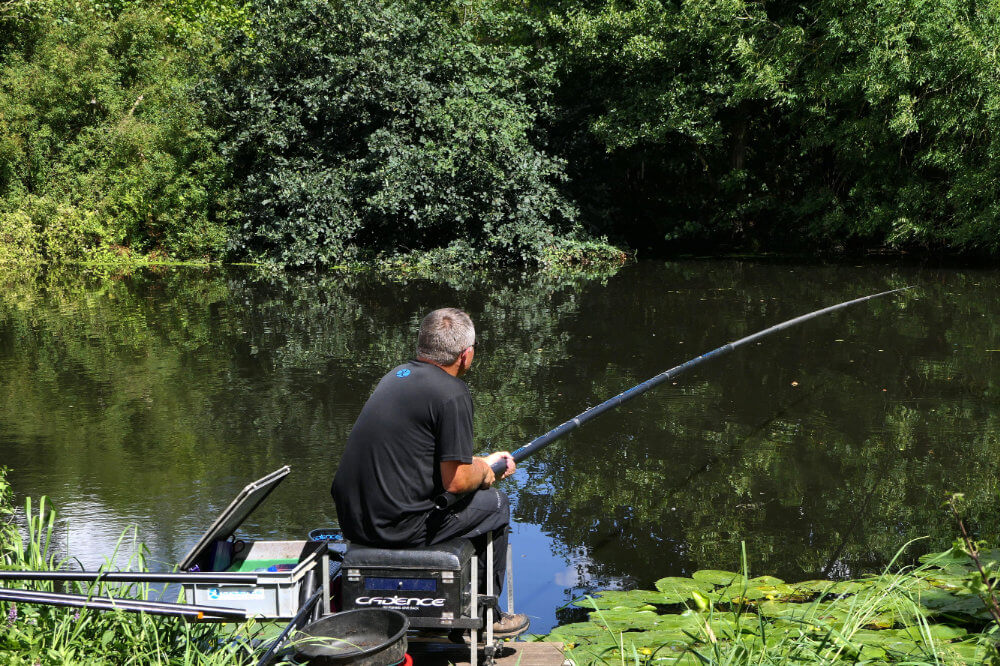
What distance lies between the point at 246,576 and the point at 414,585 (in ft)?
1.99

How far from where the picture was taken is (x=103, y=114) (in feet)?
73.7

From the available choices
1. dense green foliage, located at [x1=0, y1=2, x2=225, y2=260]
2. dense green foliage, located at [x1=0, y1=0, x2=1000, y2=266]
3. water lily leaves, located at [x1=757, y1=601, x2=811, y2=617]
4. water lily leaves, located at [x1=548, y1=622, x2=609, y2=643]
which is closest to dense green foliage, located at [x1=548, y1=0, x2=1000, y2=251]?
dense green foliage, located at [x1=0, y1=0, x2=1000, y2=266]

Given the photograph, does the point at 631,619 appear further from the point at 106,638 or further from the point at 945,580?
the point at 106,638

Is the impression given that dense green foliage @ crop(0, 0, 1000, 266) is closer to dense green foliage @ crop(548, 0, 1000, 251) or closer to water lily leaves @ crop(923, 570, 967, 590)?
dense green foliage @ crop(548, 0, 1000, 251)

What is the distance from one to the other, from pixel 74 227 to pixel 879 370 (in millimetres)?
17238

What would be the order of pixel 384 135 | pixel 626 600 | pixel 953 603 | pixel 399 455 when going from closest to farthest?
pixel 399 455
pixel 953 603
pixel 626 600
pixel 384 135

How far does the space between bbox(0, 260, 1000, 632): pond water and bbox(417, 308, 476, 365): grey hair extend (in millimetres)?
1591

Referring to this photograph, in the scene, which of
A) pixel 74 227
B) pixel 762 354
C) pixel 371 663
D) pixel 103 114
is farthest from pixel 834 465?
pixel 103 114

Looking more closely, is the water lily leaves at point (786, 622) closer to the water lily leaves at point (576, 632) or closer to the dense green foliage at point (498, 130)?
the water lily leaves at point (576, 632)

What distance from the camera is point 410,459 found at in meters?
3.51

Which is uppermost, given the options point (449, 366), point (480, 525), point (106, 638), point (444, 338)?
point (444, 338)

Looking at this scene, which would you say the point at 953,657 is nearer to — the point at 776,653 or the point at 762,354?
the point at 776,653

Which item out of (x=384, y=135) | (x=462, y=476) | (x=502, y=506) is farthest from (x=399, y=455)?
(x=384, y=135)

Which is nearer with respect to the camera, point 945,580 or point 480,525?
point 480,525
